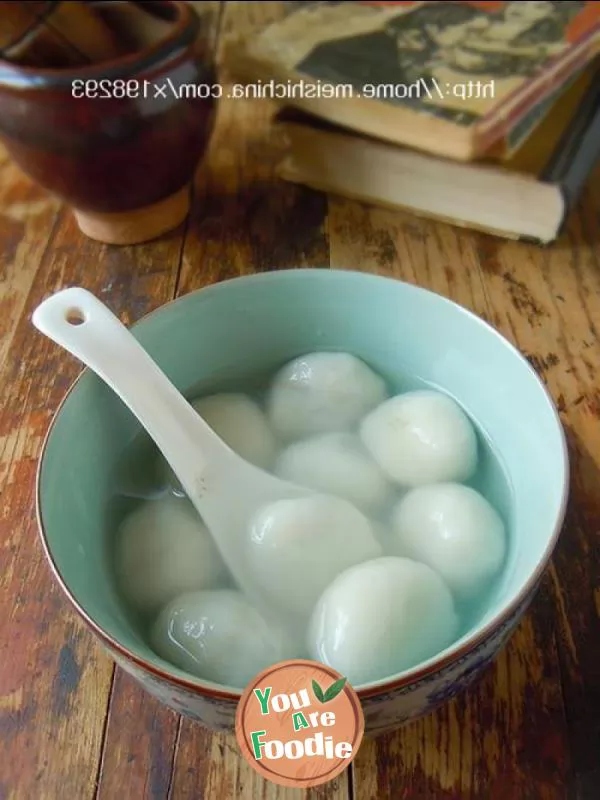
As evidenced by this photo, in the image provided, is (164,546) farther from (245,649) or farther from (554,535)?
(554,535)

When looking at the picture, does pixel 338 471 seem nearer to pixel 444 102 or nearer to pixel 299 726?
pixel 299 726

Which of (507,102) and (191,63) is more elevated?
(191,63)

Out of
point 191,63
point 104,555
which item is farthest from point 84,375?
point 191,63

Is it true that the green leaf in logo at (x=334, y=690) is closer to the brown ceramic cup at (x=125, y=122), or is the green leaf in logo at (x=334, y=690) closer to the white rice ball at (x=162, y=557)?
the white rice ball at (x=162, y=557)

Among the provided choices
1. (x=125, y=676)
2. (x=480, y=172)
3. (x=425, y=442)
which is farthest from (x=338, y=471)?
(x=480, y=172)

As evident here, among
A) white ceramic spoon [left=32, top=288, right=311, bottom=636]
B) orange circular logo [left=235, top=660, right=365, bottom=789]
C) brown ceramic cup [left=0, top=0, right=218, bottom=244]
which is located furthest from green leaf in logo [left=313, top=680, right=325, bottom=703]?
brown ceramic cup [left=0, top=0, right=218, bottom=244]
